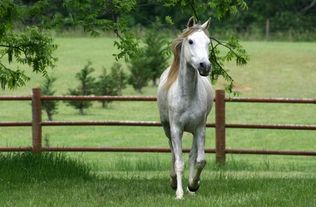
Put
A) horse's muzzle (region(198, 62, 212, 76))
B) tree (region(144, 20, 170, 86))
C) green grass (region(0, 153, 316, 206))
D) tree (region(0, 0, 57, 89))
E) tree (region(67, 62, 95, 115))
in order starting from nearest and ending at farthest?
horse's muzzle (region(198, 62, 212, 76)), green grass (region(0, 153, 316, 206)), tree (region(0, 0, 57, 89)), tree (region(67, 62, 95, 115)), tree (region(144, 20, 170, 86))

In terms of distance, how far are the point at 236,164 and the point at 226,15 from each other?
3.83 meters

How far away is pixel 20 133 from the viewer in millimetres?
23922

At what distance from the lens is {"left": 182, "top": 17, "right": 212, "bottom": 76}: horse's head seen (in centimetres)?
913

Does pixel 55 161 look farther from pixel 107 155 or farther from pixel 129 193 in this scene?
pixel 107 155

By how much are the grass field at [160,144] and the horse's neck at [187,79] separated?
122cm

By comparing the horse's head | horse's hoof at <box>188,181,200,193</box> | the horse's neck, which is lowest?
horse's hoof at <box>188,181,200,193</box>

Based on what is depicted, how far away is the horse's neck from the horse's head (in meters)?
0.17

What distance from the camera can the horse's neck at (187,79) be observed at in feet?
32.2

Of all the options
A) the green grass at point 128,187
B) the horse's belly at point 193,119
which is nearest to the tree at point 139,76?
the green grass at point 128,187

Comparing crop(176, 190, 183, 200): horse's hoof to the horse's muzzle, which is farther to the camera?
crop(176, 190, 183, 200): horse's hoof

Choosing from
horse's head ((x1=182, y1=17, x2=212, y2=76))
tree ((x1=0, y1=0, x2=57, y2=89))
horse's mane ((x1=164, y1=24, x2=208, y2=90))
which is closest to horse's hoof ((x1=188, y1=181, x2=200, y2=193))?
horse's mane ((x1=164, y1=24, x2=208, y2=90))

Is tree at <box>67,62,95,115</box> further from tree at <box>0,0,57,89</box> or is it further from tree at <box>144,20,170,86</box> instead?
tree at <box>0,0,57,89</box>

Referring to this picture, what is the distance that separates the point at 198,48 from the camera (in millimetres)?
9383

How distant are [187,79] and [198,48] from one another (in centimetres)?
59
